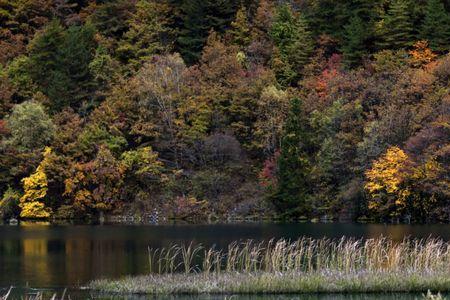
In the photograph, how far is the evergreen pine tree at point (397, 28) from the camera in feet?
263

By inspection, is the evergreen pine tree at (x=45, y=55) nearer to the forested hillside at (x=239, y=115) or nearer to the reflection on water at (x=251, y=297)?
the forested hillside at (x=239, y=115)

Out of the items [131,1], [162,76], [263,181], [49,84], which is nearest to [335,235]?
[263,181]

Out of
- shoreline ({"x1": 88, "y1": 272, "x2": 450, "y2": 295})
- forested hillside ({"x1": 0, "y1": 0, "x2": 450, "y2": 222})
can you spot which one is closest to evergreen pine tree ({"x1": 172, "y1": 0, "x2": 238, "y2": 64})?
forested hillside ({"x1": 0, "y1": 0, "x2": 450, "y2": 222})

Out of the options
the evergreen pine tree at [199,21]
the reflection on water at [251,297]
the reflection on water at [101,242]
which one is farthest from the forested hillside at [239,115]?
the reflection on water at [251,297]

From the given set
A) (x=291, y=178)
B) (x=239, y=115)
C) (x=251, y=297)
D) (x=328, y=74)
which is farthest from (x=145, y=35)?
(x=251, y=297)

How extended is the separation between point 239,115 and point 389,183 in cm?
1920

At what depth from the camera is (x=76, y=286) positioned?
31219mm

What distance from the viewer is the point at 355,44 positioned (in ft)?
269

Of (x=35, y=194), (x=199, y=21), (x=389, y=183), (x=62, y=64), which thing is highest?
(x=199, y=21)

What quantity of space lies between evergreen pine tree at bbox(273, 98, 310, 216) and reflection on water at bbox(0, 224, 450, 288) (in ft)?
Answer: 24.1

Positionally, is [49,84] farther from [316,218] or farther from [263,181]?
[316,218]

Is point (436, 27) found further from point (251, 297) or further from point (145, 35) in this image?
point (251, 297)

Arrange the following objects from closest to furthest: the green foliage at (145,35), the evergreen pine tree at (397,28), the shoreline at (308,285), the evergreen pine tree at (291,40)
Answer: the shoreline at (308,285), the evergreen pine tree at (397,28), the evergreen pine tree at (291,40), the green foliage at (145,35)

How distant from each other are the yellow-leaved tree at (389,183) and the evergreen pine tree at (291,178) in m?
5.74
